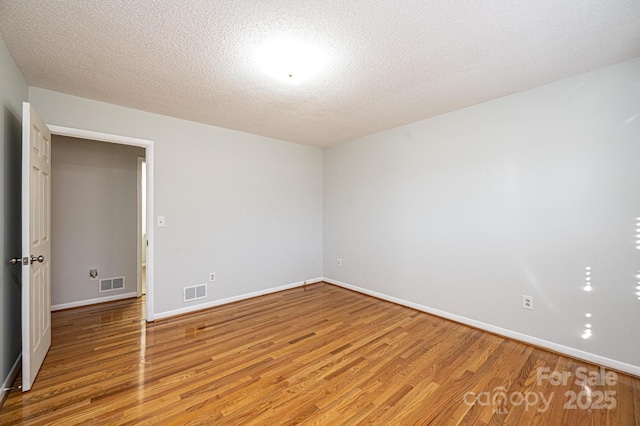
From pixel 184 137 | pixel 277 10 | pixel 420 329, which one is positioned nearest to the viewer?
pixel 277 10

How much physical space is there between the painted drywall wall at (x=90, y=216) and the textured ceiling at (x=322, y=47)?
1.33 meters

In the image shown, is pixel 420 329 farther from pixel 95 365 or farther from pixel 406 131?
pixel 95 365

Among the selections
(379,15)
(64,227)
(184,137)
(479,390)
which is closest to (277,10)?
(379,15)

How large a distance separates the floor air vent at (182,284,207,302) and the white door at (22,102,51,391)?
1.24m

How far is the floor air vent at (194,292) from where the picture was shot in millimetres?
3463

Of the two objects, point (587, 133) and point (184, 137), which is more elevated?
point (184, 137)

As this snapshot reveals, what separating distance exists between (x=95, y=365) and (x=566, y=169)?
14.4 feet

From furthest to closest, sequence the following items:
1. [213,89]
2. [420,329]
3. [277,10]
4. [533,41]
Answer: [420,329], [213,89], [533,41], [277,10]

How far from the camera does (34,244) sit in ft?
6.77

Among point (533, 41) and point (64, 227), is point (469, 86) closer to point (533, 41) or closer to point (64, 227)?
point (533, 41)

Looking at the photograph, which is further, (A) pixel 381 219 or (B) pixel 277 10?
(A) pixel 381 219

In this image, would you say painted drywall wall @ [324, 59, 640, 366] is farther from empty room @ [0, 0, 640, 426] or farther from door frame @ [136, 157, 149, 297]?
door frame @ [136, 157, 149, 297]

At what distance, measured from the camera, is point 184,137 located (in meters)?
3.46

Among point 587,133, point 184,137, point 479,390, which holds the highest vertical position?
point 184,137
